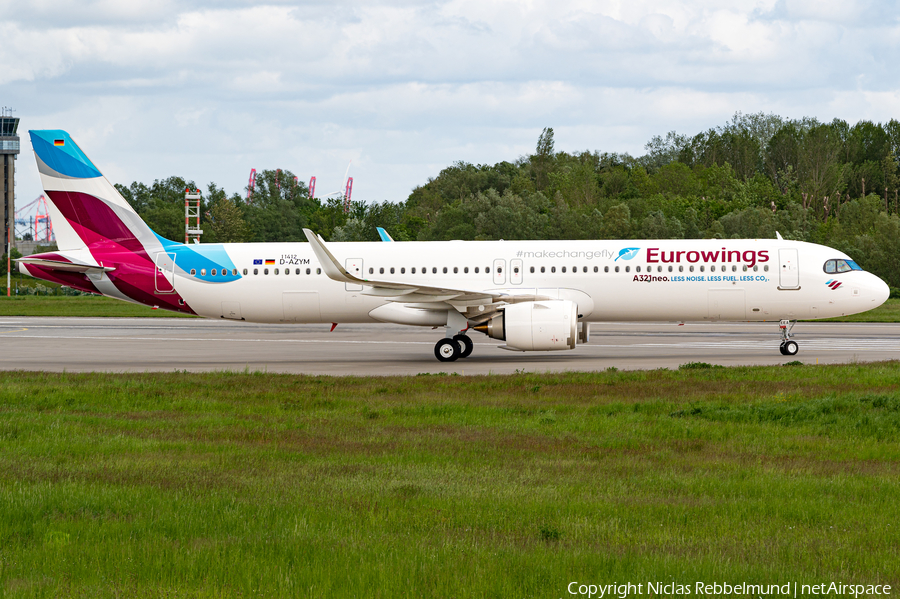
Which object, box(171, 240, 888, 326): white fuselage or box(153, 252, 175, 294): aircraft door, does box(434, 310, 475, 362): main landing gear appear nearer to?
box(171, 240, 888, 326): white fuselage

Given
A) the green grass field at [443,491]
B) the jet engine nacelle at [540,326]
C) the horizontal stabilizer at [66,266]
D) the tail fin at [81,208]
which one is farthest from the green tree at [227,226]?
the green grass field at [443,491]

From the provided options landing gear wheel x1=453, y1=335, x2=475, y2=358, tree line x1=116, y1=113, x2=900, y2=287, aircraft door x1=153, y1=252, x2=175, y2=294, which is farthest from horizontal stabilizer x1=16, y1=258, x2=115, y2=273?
tree line x1=116, y1=113, x2=900, y2=287

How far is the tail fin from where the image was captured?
2828cm

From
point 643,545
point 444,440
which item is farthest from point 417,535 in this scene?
point 444,440

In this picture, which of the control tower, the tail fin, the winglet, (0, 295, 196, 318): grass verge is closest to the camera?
the winglet

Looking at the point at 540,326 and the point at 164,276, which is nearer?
the point at 540,326

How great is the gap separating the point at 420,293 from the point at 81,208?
11459mm

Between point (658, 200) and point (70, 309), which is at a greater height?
point (658, 200)

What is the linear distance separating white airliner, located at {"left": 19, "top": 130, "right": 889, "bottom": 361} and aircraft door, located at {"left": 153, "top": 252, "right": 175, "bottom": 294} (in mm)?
31

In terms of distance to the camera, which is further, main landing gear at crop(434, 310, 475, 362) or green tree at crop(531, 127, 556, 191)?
green tree at crop(531, 127, 556, 191)

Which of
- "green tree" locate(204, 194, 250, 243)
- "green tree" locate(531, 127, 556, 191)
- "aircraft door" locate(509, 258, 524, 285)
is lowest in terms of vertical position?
"aircraft door" locate(509, 258, 524, 285)

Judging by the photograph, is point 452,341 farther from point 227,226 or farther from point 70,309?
point 227,226

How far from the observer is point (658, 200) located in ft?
287

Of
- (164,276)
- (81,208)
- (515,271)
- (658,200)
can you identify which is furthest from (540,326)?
(658,200)
